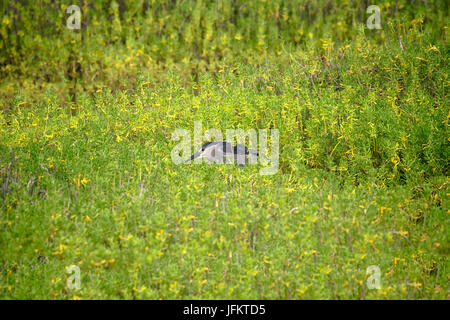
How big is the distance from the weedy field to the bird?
14cm

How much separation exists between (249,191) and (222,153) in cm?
61

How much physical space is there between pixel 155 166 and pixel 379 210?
1.78 metres

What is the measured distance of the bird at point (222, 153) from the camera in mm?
4656

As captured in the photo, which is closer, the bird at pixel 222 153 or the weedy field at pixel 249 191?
the weedy field at pixel 249 191

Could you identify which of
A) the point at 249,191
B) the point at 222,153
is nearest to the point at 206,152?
the point at 222,153

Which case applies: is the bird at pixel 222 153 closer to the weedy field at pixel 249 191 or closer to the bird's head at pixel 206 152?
the bird's head at pixel 206 152

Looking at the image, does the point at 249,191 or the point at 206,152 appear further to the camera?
the point at 206,152

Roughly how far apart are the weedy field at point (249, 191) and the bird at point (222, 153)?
14 centimetres

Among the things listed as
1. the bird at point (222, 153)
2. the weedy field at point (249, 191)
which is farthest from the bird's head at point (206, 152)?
the weedy field at point (249, 191)

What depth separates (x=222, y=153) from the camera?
470 centimetres

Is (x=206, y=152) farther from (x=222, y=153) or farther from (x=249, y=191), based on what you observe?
(x=249, y=191)
